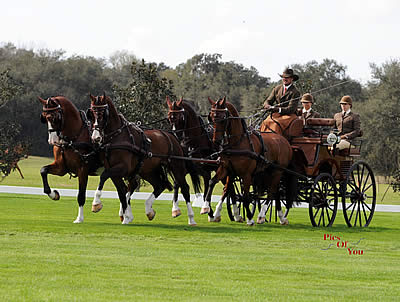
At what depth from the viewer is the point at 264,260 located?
1136 cm

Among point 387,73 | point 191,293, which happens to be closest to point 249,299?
point 191,293

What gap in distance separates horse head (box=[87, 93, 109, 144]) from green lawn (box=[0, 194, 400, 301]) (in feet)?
5.99

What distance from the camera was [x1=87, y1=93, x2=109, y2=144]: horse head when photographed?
606 inches

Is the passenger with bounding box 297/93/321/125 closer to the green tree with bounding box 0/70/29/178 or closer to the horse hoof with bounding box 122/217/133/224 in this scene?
the horse hoof with bounding box 122/217/133/224

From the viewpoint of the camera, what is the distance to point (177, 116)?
57.5 ft

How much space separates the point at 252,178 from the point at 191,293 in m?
8.63

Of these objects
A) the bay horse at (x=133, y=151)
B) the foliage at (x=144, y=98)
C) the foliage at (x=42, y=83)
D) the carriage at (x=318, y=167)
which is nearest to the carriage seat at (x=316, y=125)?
the carriage at (x=318, y=167)

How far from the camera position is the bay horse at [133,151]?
615 inches

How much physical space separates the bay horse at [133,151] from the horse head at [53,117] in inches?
25.0

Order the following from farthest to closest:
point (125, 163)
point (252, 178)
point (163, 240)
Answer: point (252, 178) < point (125, 163) < point (163, 240)

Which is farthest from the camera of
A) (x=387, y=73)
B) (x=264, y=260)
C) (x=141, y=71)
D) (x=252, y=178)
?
(x=387, y=73)

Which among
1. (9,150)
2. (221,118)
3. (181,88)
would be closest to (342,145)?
(221,118)

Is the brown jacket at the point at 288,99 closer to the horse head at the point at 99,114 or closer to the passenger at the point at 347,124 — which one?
the passenger at the point at 347,124

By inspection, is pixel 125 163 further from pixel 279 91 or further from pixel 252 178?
pixel 279 91
